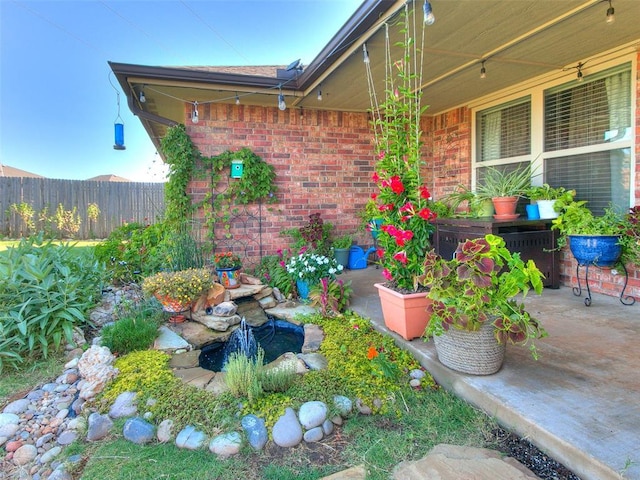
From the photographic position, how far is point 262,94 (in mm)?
4496

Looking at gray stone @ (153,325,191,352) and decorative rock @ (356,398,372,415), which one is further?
gray stone @ (153,325,191,352)

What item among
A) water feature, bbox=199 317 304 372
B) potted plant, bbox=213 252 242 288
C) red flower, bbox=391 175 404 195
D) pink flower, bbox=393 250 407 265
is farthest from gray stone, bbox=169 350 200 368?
red flower, bbox=391 175 404 195

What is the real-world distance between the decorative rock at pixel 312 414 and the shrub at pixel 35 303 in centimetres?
207

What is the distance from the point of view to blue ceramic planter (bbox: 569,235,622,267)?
3.11 m

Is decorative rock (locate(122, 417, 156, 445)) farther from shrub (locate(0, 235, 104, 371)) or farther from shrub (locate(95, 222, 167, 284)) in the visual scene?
shrub (locate(95, 222, 167, 284))

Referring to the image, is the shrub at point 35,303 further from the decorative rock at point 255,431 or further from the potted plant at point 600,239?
the potted plant at point 600,239

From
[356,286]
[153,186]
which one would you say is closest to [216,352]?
[356,286]

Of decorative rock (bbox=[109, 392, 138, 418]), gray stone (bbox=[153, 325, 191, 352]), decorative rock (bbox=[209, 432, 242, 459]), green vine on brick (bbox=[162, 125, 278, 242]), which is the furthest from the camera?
green vine on brick (bbox=[162, 125, 278, 242])

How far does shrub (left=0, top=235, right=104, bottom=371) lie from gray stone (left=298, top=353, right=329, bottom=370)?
6.01 ft

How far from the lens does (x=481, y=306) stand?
1.89 meters

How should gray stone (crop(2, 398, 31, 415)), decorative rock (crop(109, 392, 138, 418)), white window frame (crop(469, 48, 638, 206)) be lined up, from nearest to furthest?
decorative rock (crop(109, 392, 138, 418)) < gray stone (crop(2, 398, 31, 415)) < white window frame (crop(469, 48, 638, 206))

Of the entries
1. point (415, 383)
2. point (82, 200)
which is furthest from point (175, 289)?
point (82, 200)

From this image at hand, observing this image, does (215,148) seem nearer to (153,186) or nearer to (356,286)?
(356,286)

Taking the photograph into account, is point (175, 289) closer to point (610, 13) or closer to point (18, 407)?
point (18, 407)
